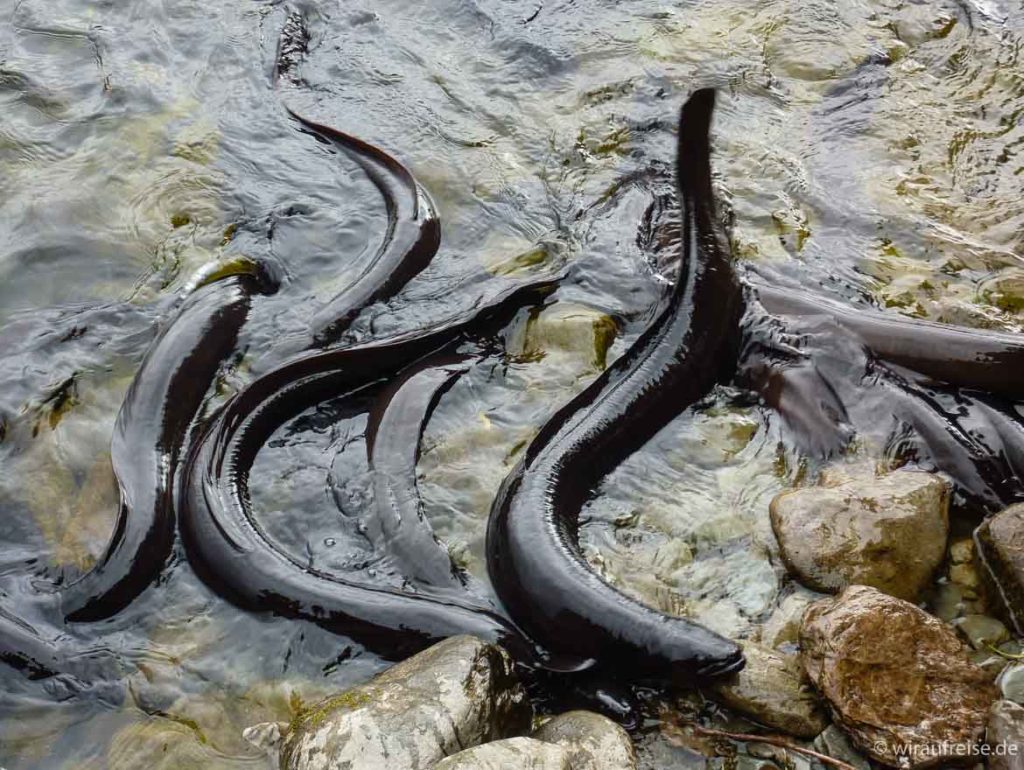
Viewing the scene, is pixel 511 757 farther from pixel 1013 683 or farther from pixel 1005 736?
pixel 1013 683

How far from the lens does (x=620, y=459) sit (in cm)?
345

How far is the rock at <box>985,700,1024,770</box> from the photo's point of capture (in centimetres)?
231

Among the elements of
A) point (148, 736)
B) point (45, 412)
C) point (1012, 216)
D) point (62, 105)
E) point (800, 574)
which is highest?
point (62, 105)

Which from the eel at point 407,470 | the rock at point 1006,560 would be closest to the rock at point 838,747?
the rock at point 1006,560

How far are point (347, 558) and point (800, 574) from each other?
147cm

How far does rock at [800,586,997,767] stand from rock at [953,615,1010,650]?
23 centimetres

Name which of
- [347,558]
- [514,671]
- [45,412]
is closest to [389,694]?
[514,671]

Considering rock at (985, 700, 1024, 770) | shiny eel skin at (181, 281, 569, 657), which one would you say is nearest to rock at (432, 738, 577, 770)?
shiny eel skin at (181, 281, 569, 657)

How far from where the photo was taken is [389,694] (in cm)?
248

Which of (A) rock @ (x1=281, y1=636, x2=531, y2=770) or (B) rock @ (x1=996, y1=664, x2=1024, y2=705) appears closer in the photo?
(A) rock @ (x1=281, y1=636, x2=531, y2=770)

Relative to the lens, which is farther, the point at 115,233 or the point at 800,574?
the point at 115,233

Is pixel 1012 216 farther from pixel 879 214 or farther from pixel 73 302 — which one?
pixel 73 302

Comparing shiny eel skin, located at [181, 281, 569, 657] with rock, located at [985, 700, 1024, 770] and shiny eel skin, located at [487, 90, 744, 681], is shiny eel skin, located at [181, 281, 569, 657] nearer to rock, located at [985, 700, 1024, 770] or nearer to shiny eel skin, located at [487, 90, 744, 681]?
shiny eel skin, located at [487, 90, 744, 681]

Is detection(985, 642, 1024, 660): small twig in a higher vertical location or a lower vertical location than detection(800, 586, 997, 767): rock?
lower
